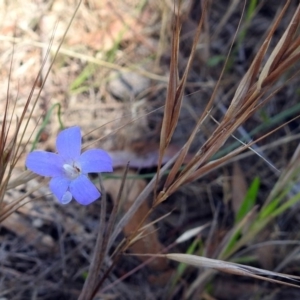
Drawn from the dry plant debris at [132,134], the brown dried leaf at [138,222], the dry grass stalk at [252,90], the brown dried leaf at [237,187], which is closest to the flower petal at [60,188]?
the dry grass stalk at [252,90]

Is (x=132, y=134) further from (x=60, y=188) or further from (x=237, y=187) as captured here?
(x=60, y=188)

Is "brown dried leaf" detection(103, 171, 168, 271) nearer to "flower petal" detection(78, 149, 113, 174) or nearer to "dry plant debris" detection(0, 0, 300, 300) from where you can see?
"dry plant debris" detection(0, 0, 300, 300)

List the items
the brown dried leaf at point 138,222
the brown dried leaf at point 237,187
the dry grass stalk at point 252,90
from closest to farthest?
the dry grass stalk at point 252,90
the brown dried leaf at point 138,222
the brown dried leaf at point 237,187

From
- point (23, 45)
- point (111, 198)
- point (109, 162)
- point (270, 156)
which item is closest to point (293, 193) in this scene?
point (270, 156)

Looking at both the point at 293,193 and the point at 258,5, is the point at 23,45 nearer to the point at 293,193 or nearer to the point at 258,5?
the point at 258,5

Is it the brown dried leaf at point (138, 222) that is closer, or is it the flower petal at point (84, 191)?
the flower petal at point (84, 191)

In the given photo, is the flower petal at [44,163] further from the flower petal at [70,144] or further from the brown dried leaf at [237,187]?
the brown dried leaf at [237,187]
